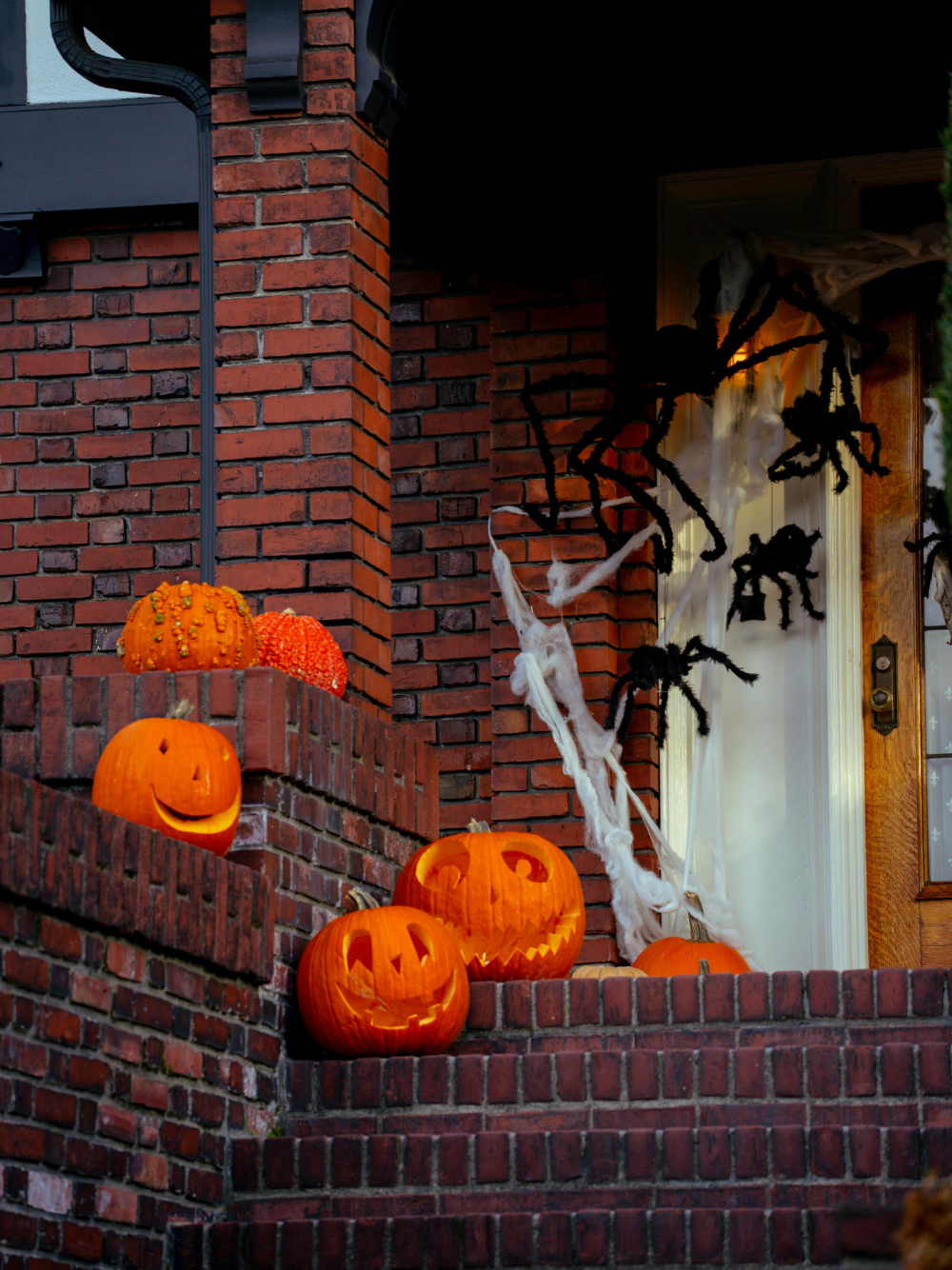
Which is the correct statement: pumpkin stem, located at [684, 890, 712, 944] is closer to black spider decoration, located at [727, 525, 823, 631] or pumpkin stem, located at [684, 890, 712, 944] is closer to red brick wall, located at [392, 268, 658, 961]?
red brick wall, located at [392, 268, 658, 961]

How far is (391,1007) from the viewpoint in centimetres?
415

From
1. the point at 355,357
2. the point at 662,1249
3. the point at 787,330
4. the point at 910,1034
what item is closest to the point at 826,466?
the point at 787,330

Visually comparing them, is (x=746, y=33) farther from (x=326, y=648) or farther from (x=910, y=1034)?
(x=910, y=1034)

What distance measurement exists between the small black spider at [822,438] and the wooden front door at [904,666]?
17 cm

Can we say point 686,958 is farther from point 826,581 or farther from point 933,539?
point 933,539

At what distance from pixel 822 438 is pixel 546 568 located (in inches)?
37.3

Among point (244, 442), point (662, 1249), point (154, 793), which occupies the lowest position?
point (662, 1249)

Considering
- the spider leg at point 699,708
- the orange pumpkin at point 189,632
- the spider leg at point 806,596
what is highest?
the spider leg at point 806,596

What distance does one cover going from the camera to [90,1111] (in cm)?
346

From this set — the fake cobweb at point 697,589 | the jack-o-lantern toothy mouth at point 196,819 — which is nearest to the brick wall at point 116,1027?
the jack-o-lantern toothy mouth at point 196,819

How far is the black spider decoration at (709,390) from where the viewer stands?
613 centimetres

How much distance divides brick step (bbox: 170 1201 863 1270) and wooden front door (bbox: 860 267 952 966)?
8.60ft

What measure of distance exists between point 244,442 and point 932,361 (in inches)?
92.3

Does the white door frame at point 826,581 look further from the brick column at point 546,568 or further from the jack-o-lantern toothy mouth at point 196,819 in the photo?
the jack-o-lantern toothy mouth at point 196,819
